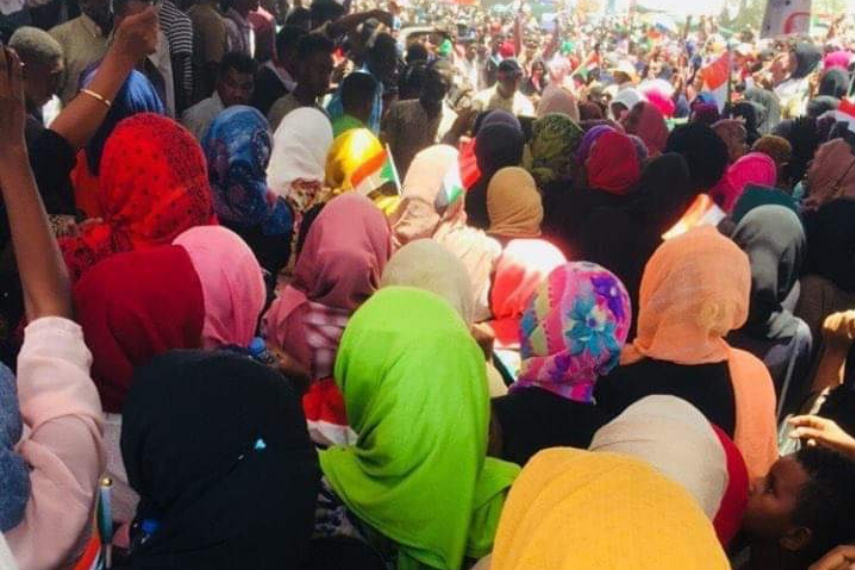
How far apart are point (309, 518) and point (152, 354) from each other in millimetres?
603

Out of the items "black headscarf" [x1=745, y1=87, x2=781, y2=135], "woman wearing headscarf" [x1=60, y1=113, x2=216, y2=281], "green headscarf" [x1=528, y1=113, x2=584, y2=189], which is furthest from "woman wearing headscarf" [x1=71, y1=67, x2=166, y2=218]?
"black headscarf" [x1=745, y1=87, x2=781, y2=135]

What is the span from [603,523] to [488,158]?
3769 mm

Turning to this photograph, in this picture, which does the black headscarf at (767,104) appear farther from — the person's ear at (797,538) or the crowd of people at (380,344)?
the person's ear at (797,538)

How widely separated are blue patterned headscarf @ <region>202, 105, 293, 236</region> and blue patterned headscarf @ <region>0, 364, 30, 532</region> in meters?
1.78

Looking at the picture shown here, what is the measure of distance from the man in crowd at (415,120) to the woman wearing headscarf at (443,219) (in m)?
2.17

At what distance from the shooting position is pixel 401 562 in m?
1.78

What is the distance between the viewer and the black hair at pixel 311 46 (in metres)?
4.61

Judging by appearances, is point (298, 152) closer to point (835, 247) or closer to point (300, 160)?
point (300, 160)

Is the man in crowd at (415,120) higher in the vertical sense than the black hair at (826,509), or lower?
lower

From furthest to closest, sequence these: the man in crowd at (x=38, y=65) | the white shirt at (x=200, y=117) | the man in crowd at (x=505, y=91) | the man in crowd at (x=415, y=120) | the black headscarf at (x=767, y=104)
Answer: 1. the black headscarf at (x=767, y=104)
2. the man in crowd at (x=505, y=91)
3. the man in crowd at (x=415, y=120)
4. the white shirt at (x=200, y=117)
5. the man in crowd at (x=38, y=65)

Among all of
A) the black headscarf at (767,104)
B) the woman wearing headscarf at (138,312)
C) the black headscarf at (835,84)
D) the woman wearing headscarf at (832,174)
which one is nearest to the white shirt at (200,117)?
the woman wearing headscarf at (138,312)

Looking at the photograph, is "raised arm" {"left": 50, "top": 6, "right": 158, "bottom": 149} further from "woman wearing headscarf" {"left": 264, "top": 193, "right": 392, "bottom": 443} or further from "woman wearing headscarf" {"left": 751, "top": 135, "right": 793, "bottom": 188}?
"woman wearing headscarf" {"left": 751, "top": 135, "right": 793, "bottom": 188}

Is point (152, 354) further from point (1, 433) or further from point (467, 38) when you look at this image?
point (467, 38)

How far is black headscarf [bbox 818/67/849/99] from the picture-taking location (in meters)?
9.31
